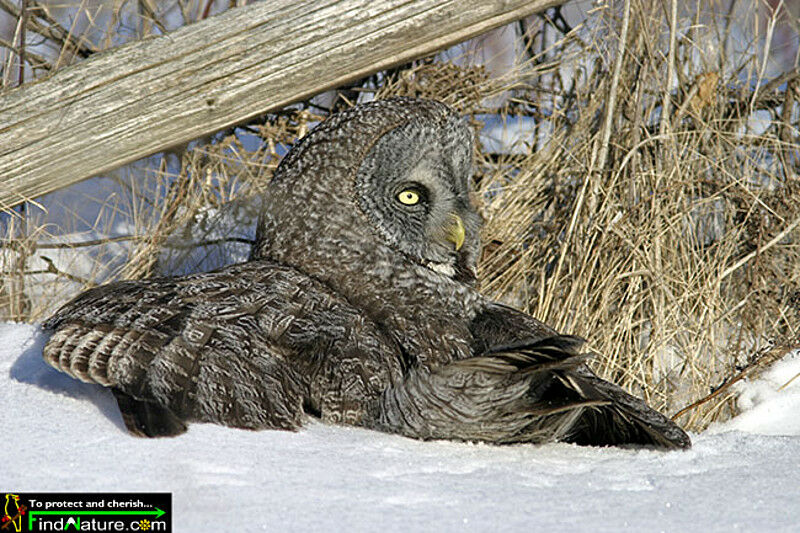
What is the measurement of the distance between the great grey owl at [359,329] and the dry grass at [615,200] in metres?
0.81

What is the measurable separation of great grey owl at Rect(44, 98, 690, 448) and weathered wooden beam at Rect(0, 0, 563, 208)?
811 millimetres

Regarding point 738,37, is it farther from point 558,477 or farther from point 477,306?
point 558,477

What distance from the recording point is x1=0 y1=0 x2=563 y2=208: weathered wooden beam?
333 centimetres

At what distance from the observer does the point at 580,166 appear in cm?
361

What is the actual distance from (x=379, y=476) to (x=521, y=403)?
0.47 m

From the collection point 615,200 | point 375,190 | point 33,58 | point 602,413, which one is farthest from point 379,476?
point 33,58

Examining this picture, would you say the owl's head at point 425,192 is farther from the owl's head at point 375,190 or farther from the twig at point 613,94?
the twig at point 613,94

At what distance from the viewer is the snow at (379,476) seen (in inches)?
64.8

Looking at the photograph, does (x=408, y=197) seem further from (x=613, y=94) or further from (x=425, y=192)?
(x=613, y=94)

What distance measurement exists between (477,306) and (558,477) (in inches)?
31.5

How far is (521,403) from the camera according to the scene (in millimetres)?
2152

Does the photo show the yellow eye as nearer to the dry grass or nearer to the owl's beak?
the owl's beak

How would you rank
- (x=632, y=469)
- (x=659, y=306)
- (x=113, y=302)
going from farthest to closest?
(x=659, y=306) → (x=113, y=302) → (x=632, y=469)

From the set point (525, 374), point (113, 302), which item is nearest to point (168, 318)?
point (113, 302)
